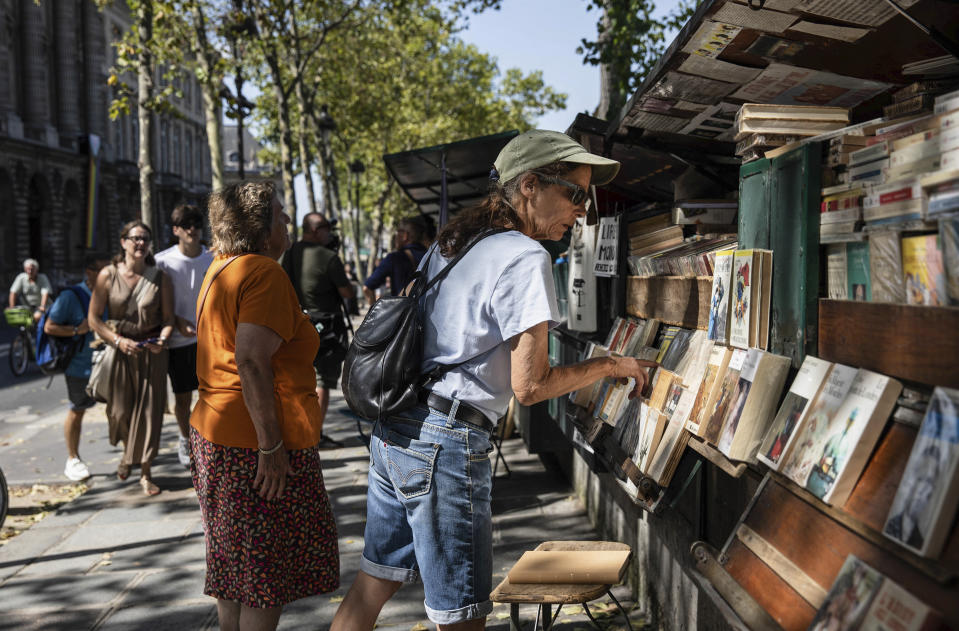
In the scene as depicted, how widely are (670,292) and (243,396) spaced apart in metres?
1.70

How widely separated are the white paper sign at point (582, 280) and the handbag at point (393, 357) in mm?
2375

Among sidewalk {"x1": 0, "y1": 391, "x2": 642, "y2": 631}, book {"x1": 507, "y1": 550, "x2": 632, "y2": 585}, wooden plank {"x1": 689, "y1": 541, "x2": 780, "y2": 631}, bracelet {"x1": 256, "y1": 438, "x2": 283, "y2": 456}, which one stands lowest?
sidewalk {"x1": 0, "y1": 391, "x2": 642, "y2": 631}

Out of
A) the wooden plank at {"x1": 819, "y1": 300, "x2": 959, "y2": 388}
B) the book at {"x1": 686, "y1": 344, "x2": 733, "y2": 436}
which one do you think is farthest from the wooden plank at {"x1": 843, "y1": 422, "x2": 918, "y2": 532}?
the book at {"x1": 686, "y1": 344, "x2": 733, "y2": 436}

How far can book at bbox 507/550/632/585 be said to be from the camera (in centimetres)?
317

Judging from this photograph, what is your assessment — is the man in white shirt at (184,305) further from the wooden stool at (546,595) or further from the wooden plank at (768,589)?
the wooden plank at (768,589)

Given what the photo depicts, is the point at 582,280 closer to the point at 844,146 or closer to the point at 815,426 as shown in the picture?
the point at 844,146

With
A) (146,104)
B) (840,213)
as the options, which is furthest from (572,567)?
(146,104)

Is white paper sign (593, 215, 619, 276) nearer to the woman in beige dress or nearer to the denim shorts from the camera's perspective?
the denim shorts

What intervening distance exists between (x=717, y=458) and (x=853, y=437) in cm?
67

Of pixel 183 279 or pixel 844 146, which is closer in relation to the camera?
pixel 844 146

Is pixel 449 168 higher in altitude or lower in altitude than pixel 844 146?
higher

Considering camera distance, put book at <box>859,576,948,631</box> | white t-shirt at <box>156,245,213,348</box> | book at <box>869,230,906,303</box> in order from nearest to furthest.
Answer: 1. book at <box>859,576,948,631</box>
2. book at <box>869,230,906,303</box>
3. white t-shirt at <box>156,245,213,348</box>

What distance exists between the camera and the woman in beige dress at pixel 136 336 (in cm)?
668

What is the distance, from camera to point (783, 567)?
1.96 metres
